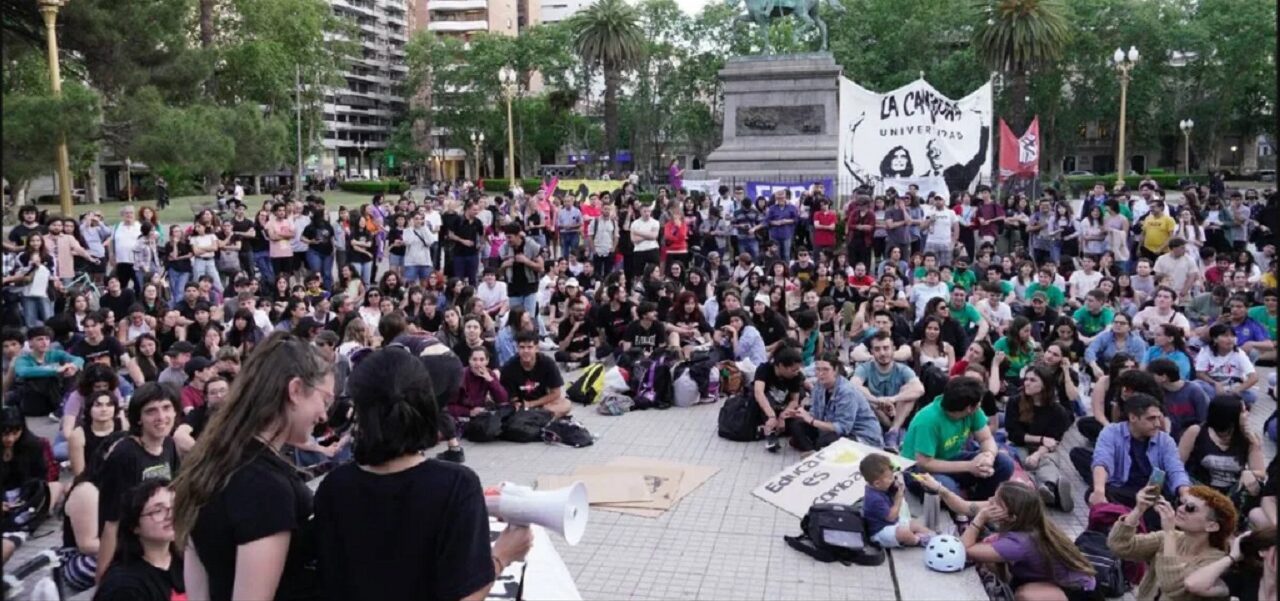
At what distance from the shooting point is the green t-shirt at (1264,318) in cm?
1038

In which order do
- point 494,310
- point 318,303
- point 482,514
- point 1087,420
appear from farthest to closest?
point 494,310 < point 318,303 < point 1087,420 < point 482,514

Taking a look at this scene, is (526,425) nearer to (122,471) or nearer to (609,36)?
(122,471)

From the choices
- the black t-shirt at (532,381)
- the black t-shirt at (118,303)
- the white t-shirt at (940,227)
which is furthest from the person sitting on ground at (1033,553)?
the white t-shirt at (940,227)

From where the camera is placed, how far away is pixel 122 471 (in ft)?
17.7

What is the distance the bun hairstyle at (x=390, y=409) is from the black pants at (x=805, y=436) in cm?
623

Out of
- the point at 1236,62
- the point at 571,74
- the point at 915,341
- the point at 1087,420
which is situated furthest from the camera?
the point at 571,74

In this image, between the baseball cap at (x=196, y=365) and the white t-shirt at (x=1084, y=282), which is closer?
the baseball cap at (x=196, y=365)

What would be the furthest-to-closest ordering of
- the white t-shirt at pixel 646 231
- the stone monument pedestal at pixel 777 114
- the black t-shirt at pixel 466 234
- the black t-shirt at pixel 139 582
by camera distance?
the stone monument pedestal at pixel 777 114, the white t-shirt at pixel 646 231, the black t-shirt at pixel 466 234, the black t-shirt at pixel 139 582

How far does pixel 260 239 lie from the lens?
1622 centimetres

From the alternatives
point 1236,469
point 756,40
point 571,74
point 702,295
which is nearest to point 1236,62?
point 756,40

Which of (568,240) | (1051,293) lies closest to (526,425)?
(1051,293)

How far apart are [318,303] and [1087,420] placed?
26.3 ft

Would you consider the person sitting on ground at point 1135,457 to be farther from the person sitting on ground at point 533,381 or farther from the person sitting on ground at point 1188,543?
the person sitting on ground at point 533,381

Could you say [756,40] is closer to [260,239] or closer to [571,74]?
[571,74]
